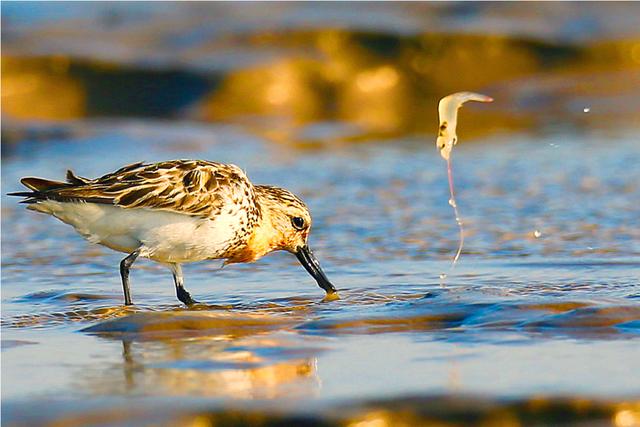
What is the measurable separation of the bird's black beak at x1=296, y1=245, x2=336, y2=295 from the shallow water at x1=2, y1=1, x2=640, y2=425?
2.7 inches

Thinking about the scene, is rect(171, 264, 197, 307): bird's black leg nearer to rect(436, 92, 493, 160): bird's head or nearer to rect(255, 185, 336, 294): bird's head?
rect(255, 185, 336, 294): bird's head

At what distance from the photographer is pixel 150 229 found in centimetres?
657

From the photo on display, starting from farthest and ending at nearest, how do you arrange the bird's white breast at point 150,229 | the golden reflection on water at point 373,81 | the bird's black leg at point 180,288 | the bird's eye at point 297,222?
the golden reflection on water at point 373,81
the bird's eye at point 297,222
the bird's white breast at point 150,229
the bird's black leg at point 180,288

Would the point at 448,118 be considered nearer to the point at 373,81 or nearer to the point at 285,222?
the point at 285,222

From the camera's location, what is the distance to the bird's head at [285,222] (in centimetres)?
710

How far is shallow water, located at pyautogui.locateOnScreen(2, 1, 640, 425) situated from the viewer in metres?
4.14

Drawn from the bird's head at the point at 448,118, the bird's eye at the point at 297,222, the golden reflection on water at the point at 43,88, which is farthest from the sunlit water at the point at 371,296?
the golden reflection on water at the point at 43,88

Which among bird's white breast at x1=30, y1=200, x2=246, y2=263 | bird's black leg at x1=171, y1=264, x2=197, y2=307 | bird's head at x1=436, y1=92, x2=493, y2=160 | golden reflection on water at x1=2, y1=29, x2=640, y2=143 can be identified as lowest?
bird's black leg at x1=171, y1=264, x2=197, y2=307

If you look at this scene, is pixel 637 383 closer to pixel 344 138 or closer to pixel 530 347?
pixel 530 347

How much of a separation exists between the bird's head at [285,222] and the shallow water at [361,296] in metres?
0.19

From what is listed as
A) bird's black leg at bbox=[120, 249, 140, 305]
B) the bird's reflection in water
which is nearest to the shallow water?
the bird's reflection in water

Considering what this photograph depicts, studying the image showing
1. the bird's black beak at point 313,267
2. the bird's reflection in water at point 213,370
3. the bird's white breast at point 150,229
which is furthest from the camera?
the bird's black beak at point 313,267

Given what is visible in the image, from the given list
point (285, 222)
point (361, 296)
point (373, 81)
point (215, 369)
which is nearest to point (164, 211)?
→ point (285, 222)

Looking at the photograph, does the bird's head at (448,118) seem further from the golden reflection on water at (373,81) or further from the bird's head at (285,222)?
the golden reflection on water at (373,81)
